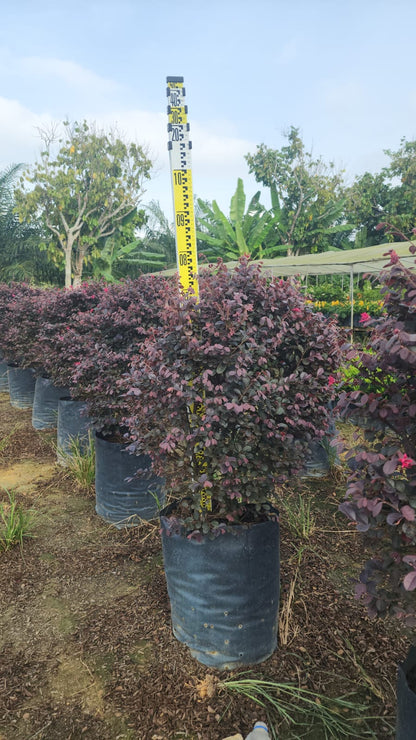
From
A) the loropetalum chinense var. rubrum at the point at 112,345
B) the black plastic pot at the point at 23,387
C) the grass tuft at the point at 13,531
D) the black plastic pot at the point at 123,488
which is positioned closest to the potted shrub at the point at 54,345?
the loropetalum chinense var. rubrum at the point at 112,345

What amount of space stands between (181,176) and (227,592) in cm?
233

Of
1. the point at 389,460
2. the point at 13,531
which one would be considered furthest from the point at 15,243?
the point at 389,460

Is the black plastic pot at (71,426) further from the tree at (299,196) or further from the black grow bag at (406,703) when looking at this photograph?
the tree at (299,196)

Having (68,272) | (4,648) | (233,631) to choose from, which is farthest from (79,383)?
(68,272)

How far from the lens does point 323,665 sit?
2.39 m

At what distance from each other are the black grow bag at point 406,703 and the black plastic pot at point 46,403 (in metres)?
5.40

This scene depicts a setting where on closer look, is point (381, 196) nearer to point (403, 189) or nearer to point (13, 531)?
point (403, 189)

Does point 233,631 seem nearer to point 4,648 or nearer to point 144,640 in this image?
point 144,640

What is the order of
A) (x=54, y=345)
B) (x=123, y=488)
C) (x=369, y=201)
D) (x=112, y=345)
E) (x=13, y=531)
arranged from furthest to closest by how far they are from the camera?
(x=369, y=201)
(x=54, y=345)
(x=112, y=345)
(x=123, y=488)
(x=13, y=531)

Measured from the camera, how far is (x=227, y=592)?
236 centimetres

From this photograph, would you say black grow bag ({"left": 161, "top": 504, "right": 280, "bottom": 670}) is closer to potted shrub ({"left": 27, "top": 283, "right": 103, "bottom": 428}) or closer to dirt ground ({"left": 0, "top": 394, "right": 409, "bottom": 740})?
dirt ground ({"left": 0, "top": 394, "right": 409, "bottom": 740})

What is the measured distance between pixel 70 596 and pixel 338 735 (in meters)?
1.66

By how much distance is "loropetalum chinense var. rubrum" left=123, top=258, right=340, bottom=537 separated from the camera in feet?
7.70

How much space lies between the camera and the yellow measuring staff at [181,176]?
3049 mm
